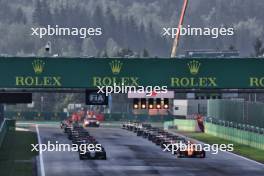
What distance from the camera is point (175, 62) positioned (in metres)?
57.9

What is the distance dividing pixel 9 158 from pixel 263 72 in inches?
888

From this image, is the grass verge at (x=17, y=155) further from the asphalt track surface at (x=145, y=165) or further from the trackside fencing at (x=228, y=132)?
the trackside fencing at (x=228, y=132)

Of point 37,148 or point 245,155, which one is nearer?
point 245,155

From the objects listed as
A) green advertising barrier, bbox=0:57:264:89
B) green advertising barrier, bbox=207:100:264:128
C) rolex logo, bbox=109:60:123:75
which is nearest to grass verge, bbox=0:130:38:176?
green advertising barrier, bbox=0:57:264:89

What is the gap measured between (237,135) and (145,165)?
3333 centimetres

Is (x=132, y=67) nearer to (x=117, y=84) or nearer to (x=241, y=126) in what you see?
(x=117, y=84)

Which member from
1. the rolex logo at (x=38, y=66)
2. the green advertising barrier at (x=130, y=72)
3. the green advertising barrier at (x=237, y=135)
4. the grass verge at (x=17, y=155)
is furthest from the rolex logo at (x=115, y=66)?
the green advertising barrier at (x=237, y=135)

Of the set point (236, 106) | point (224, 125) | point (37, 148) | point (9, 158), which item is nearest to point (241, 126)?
point (236, 106)

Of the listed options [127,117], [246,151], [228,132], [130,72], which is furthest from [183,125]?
[130,72]

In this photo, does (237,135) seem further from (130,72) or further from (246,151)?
(130,72)

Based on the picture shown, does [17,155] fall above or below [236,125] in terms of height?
below

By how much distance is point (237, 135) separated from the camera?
9769 cm

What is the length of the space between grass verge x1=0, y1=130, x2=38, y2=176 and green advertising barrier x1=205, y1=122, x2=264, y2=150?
2017 cm

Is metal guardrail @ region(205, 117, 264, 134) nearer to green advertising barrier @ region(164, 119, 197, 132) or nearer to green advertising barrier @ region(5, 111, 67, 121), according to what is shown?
green advertising barrier @ region(164, 119, 197, 132)
